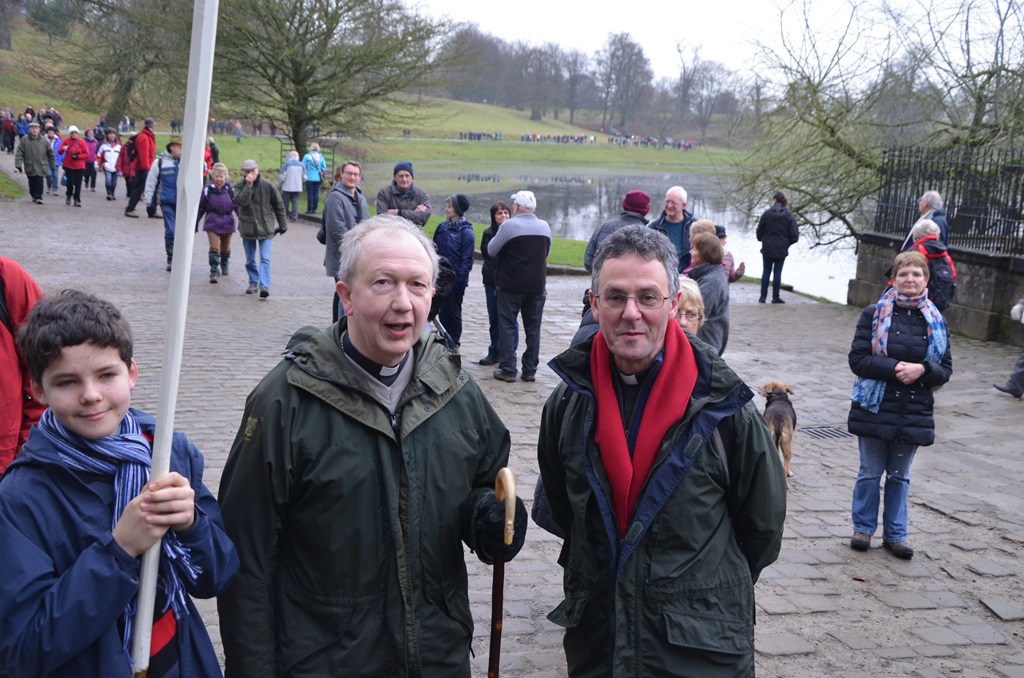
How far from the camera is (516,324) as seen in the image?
10445 mm

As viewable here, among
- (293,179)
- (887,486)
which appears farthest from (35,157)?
(887,486)

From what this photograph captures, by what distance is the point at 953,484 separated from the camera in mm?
7863

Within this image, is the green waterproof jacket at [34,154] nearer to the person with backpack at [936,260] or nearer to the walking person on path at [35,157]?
the walking person on path at [35,157]

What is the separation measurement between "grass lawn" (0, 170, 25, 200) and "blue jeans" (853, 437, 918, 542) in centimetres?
2401

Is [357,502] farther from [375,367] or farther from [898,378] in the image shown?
[898,378]

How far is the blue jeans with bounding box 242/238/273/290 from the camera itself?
14329 millimetres

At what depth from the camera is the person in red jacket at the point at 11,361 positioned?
3.27m

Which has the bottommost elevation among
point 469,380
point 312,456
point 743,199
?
point 312,456

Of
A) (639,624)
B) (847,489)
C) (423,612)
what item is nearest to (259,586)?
(423,612)

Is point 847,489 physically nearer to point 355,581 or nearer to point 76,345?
point 355,581

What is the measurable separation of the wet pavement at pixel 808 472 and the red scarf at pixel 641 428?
79.9 inches

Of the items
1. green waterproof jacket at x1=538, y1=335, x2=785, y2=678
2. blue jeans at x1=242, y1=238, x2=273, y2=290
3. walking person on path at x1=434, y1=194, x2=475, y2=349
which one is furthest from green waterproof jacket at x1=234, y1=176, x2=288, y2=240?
green waterproof jacket at x1=538, y1=335, x2=785, y2=678

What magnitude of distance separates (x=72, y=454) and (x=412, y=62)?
3031 centimetres

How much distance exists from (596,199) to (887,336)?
38.4 meters
